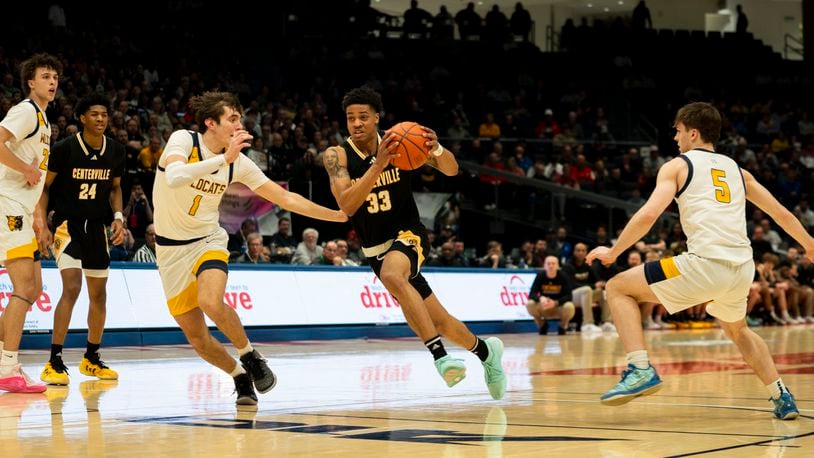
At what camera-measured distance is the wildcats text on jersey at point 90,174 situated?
9461 mm

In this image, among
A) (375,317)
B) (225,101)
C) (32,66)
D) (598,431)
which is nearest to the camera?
(598,431)

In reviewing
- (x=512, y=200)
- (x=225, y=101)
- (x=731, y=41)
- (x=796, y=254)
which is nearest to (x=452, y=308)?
(x=512, y=200)

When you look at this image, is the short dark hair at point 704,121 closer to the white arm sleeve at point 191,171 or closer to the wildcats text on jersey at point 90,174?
the white arm sleeve at point 191,171

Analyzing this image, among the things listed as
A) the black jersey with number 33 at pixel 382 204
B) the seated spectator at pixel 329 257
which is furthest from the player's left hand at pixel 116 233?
the seated spectator at pixel 329 257

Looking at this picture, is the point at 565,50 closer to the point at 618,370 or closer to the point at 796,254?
the point at 796,254

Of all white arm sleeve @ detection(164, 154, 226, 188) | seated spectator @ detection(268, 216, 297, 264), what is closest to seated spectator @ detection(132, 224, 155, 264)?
seated spectator @ detection(268, 216, 297, 264)

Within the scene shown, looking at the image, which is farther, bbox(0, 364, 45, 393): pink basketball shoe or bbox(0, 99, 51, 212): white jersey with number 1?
bbox(0, 99, 51, 212): white jersey with number 1

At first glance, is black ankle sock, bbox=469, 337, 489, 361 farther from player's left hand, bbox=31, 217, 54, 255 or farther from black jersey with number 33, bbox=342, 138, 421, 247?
player's left hand, bbox=31, 217, 54, 255

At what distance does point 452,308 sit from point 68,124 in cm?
648

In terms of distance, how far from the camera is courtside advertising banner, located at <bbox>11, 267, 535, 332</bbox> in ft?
45.4

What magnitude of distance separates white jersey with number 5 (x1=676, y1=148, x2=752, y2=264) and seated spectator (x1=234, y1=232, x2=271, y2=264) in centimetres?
993

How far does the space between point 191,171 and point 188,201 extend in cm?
47

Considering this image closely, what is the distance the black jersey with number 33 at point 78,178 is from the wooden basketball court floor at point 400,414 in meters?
1.39

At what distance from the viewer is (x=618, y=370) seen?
34.9ft
